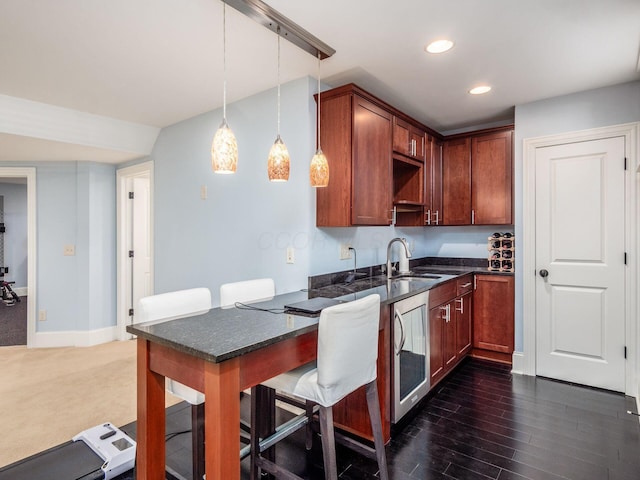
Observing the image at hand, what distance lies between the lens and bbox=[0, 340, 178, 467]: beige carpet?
7.91ft

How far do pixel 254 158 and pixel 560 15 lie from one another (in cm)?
218

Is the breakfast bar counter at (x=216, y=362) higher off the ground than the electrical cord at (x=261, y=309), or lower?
lower

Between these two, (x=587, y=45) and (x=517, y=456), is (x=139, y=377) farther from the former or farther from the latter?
(x=587, y=45)

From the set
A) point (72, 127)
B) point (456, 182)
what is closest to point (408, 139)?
point (456, 182)

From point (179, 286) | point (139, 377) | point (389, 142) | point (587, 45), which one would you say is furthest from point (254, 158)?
point (587, 45)

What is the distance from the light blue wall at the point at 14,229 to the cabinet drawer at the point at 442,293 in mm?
8296

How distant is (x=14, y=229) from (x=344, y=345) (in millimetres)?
8546

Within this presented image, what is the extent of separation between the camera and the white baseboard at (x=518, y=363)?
3310 millimetres

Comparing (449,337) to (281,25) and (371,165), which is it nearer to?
(371,165)

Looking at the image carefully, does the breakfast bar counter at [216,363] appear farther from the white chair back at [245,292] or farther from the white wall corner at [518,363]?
the white wall corner at [518,363]

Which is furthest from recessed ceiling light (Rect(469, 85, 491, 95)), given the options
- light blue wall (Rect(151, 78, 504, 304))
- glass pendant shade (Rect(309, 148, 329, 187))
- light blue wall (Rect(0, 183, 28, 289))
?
light blue wall (Rect(0, 183, 28, 289))

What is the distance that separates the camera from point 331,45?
2193mm

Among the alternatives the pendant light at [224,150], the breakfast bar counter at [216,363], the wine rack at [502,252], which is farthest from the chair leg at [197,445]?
the wine rack at [502,252]

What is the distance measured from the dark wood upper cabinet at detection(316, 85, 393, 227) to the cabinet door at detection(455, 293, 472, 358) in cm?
125
